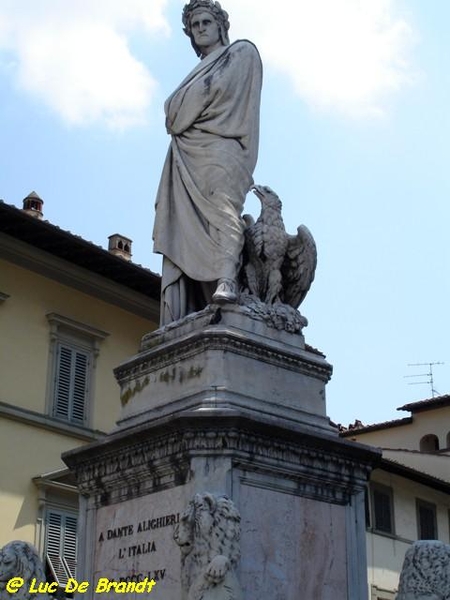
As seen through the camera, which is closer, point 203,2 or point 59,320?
point 203,2

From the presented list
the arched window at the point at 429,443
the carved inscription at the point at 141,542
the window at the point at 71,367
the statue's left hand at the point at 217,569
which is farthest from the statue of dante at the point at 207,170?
Result: the arched window at the point at 429,443

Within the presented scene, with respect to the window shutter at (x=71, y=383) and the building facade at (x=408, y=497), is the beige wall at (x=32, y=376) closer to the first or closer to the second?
the window shutter at (x=71, y=383)

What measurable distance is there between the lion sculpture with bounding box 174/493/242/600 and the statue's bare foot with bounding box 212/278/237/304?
190cm

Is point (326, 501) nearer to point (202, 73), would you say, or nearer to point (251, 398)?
point (251, 398)

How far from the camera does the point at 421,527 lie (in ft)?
109

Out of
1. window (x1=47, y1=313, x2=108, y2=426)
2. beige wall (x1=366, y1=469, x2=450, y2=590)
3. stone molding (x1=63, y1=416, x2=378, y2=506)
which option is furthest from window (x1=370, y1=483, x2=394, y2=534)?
stone molding (x1=63, y1=416, x2=378, y2=506)

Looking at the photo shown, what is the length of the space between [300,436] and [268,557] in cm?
95

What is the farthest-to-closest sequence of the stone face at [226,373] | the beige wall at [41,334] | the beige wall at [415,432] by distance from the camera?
the beige wall at [415,432]
the beige wall at [41,334]
the stone face at [226,373]

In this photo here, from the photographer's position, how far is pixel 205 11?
10914 millimetres

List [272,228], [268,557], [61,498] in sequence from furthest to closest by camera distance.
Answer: [61,498]
[272,228]
[268,557]

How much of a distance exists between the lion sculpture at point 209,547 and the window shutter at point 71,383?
15.2 meters

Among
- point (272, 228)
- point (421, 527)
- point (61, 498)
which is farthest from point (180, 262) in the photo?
point (421, 527)

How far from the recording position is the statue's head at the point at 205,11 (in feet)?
35.8

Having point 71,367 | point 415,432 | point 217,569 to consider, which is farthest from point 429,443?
point 217,569
